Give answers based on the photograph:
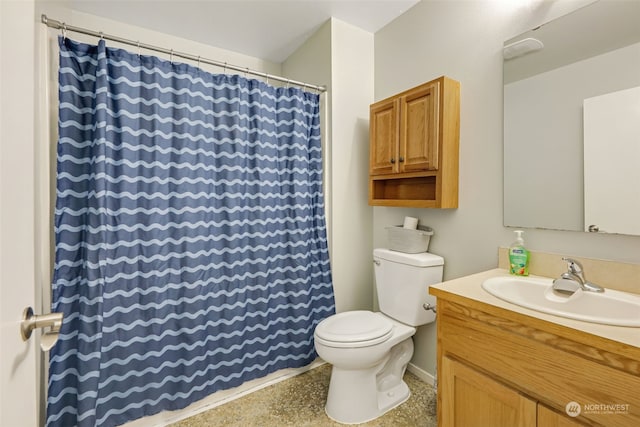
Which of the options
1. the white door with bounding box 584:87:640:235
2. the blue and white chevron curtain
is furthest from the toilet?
the white door with bounding box 584:87:640:235

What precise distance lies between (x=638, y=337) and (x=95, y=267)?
6.52 feet

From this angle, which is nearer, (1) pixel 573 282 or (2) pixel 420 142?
(1) pixel 573 282

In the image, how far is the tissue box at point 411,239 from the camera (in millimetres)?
1788

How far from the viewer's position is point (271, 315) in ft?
6.42

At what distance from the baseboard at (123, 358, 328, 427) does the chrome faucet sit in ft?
5.22

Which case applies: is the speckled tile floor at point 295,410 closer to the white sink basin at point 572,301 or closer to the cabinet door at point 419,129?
the white sink basin at point 572,301

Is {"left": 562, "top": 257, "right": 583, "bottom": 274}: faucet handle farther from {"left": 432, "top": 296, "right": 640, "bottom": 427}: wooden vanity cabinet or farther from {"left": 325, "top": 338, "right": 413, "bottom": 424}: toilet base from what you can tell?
{"left": 325, "top": 338, "right": 413, "bottom": 424}: toilet base

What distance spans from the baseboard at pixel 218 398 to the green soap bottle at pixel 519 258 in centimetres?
145

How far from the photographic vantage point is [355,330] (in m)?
1.61

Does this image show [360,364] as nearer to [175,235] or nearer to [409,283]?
[409,283]

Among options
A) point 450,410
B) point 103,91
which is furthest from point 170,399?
point 103,91

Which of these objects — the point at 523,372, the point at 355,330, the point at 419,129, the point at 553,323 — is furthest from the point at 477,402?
the point at 419,129

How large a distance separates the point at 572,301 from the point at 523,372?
38 cm
